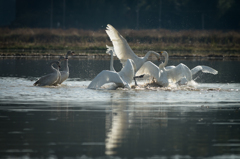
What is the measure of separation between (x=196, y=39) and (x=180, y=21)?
11678 mm

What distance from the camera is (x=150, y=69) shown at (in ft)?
55.5

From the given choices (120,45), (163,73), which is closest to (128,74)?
(120,45)

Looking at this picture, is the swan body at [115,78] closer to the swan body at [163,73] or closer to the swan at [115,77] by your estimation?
the swan at [115,77]

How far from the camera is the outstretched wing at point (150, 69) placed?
1677 cm

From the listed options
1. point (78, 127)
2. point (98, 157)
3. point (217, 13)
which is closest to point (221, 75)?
point (78, 127)

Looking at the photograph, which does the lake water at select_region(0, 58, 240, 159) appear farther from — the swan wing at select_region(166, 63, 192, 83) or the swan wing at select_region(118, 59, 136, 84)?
the swan wing at select_region(166, 63, 192, 83)

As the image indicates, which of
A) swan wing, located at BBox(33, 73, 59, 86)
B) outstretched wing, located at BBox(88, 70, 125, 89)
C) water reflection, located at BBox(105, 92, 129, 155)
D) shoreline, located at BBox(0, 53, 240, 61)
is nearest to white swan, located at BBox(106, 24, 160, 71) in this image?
outstretched wing, located at BBox(88, 70, 125, 89)

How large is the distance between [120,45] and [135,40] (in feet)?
80.3

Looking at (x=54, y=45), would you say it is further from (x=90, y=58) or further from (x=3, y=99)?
(x=3, y=99)

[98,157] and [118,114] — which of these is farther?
[118,114]

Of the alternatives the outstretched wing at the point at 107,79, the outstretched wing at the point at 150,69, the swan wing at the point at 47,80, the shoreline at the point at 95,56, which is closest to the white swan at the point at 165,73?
the outstretched wing at the point at 150,69

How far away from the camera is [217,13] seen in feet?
170

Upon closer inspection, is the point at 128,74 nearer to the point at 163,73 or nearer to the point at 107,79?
the point at 107,79

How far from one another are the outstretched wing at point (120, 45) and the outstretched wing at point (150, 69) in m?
0.44
